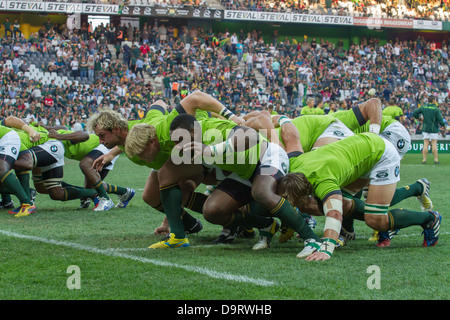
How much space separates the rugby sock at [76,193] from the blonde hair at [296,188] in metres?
4.92

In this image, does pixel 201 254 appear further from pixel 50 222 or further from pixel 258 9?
pixel 258 9

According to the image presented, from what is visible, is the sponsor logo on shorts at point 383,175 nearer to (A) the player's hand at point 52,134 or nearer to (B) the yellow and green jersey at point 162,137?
(B) the yellow and green jersey at point 162,137

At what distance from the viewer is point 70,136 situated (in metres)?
9.10

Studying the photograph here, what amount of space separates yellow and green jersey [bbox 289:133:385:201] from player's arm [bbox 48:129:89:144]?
14.0ft

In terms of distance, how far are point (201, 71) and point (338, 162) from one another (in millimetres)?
28562

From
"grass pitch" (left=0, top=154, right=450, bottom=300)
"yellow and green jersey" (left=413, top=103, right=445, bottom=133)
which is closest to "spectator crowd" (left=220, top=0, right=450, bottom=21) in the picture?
"yellow and green jersey" (left=413, top=103, right=445, bottom=133)

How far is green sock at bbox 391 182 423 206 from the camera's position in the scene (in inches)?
254

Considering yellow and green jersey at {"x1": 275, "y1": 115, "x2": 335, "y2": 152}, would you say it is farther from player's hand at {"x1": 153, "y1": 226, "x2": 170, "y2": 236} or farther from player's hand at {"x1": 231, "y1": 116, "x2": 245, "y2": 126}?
player's hand at {"x1": 153, "y1": 226, "x2": 170, "y2": 236}

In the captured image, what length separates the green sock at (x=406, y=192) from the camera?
6445 millimetres

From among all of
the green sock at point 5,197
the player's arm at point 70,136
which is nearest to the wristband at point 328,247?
the player's arm at point 70,136

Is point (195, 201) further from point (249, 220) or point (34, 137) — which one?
point (34, 137)

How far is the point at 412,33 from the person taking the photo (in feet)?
153

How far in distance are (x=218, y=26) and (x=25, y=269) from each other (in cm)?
3713

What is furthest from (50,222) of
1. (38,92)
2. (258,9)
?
(258,9)
